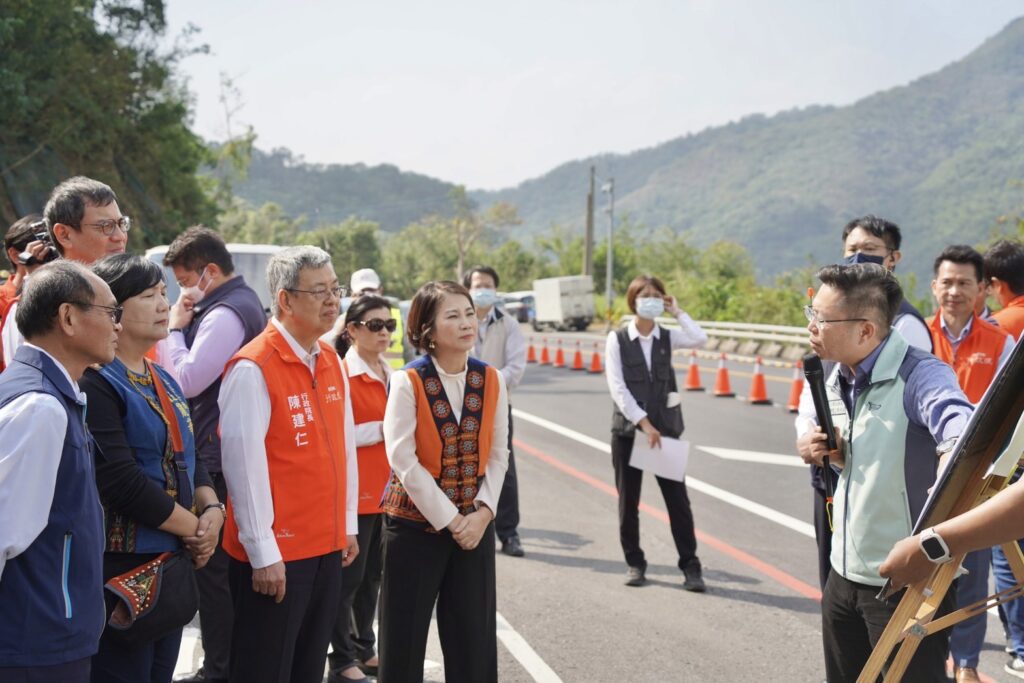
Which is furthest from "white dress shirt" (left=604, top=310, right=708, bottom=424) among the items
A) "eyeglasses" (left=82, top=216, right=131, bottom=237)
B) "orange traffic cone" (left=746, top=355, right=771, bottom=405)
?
"orange traffic cone" (left=746, top=355, right=771, bottom=405)

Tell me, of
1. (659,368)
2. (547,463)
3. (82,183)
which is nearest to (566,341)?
(547,463)

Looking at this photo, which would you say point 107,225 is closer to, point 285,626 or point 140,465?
point 140,465

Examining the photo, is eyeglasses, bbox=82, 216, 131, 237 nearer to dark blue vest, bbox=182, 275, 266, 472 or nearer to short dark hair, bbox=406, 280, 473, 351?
dark blue vest, bbox=182, 275, 266, 472

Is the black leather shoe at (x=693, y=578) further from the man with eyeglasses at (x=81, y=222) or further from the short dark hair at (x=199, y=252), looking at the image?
the man with eyeglasses at (x=81, y=222)

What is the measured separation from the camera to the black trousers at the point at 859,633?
334 cm

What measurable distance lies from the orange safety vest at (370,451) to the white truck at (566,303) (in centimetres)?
4025

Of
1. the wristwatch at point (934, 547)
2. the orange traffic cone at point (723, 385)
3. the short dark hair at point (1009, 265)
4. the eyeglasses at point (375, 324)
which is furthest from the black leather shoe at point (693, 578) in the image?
the orange traffic cone at point (723, 385)

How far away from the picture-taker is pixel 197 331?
470 centimetres

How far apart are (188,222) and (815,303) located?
26.0 metres

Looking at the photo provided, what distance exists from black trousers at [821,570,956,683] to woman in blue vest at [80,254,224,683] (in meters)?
2.32

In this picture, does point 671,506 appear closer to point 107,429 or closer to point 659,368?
point 659,368

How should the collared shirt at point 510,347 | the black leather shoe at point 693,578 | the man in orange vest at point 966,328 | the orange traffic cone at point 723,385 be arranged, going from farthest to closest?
the orange traffic cone at point 723,385 < the collared shirt at point 510,347 < the black leather shoe at point 693,578 < the man in orange vest at point 966,328

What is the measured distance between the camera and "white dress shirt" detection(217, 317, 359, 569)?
362cm

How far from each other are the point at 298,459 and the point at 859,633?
88.1 inches
